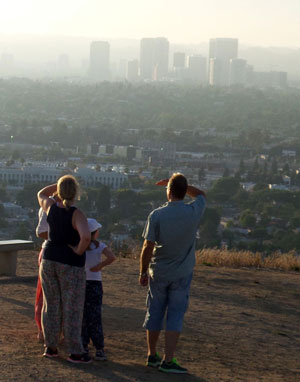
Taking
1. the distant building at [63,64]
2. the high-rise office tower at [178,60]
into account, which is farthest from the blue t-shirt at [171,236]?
the distant building at [63,64]

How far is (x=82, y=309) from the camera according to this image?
487cm

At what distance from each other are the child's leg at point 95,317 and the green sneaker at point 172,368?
1.21 feet

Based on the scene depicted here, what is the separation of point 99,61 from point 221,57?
14.6m

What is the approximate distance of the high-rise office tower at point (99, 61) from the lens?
106 m

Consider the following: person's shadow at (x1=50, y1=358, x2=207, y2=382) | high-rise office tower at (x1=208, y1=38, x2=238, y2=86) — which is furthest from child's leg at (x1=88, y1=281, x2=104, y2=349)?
high-rise office tower at (x1=208, y1=38, x2=238, y2=86)

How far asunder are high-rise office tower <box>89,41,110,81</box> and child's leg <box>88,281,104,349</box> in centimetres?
10007

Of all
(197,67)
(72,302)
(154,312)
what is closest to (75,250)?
(72,302)

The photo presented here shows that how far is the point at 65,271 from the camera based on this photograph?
477cm

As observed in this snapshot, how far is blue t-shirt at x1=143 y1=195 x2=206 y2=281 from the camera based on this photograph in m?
4.84

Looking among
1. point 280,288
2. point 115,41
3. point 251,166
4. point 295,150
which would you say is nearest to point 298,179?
point 251,166

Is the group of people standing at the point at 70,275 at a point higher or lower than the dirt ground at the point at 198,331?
higher

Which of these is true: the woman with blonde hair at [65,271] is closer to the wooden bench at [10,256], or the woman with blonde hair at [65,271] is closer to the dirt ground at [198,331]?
the dirt ground at [198,331]

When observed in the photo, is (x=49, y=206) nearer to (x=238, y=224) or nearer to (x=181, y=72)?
(x=238, y=224)

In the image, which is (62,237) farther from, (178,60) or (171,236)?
(178,60)
